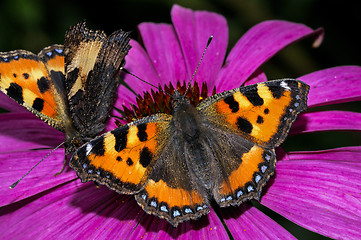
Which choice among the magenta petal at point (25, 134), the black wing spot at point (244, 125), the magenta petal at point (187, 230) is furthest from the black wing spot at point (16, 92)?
the black wing spot at point (244, 125)

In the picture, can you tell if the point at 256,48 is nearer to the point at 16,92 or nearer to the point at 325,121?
the point at 325,121

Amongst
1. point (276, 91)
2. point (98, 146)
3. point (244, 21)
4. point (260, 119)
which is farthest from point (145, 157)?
point (244, 21)

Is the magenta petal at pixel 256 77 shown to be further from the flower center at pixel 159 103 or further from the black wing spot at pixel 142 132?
the black wing spot at pixel 142 132

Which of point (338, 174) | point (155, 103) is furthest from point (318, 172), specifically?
point (155, 103)

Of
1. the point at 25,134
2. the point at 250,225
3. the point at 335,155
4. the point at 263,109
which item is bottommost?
the point at 250,225

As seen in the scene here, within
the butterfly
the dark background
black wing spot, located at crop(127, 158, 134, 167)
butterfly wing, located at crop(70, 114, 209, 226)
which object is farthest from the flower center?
the dark background

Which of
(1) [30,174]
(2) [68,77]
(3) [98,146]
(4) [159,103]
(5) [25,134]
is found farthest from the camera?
(5) [25,134]
